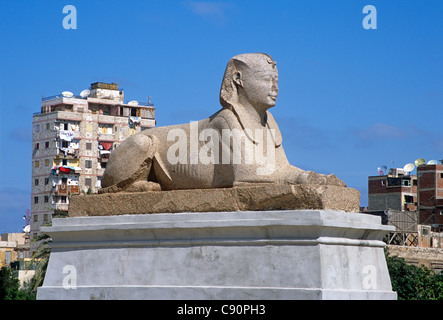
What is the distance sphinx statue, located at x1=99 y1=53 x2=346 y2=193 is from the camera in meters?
10.8

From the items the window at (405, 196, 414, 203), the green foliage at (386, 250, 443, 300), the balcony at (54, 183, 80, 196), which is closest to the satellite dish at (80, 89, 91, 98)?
the balcony at (54, 183, 80, 196)

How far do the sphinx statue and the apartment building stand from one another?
172 ft

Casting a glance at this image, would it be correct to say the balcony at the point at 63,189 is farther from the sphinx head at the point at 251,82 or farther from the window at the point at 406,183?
the sphinx head at the point at 251,82

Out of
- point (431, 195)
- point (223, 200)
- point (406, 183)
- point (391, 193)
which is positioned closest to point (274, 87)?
point (223, 200)

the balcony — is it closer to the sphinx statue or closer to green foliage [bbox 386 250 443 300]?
green foliage [bbox 386 250 443 300]

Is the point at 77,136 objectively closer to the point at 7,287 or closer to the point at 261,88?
the point at 7,287

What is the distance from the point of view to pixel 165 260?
34.7ft

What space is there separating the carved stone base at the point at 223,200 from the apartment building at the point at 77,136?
52466 millimetres

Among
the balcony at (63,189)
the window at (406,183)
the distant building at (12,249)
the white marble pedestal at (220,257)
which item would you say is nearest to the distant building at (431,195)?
the window at (406,183)

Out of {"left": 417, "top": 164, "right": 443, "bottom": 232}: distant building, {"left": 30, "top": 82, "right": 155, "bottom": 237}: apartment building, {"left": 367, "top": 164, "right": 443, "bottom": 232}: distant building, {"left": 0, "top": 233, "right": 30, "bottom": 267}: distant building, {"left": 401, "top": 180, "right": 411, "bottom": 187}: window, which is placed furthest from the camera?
{"left": 30, "top": 82, "right": 155, "bottom": 237}: apartment building

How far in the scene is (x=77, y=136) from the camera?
6450 centimetres

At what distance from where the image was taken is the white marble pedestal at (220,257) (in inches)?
386

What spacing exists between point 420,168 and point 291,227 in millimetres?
48832
